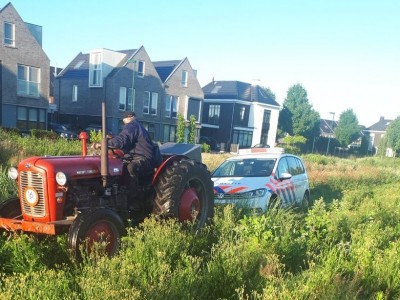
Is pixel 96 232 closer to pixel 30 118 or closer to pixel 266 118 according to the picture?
pixel 30 118

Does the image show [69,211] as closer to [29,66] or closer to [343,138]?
[29,66]

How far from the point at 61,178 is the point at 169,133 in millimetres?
34150

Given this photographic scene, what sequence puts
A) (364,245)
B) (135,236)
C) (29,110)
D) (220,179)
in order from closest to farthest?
(135,236) → (364,245) → (220,179) → (29,110)

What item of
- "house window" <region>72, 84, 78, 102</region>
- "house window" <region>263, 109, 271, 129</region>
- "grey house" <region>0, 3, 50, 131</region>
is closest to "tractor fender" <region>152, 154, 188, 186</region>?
"grey house" <region>0, 3, 50, 131</region>

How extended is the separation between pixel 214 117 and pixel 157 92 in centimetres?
995

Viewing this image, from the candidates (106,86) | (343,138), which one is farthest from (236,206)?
(343,138)

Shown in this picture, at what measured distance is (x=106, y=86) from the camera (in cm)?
3353

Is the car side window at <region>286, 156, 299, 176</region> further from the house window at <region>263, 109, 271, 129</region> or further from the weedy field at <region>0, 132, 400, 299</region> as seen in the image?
the house window at <region>263, 109, 271, 129</region>

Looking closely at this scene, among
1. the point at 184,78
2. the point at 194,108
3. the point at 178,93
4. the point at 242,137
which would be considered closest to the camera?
the point at 178,93

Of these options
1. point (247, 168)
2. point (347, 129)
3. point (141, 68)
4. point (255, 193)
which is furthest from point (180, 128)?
point (347, 129)

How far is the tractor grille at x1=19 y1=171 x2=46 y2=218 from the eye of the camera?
4.63 metres

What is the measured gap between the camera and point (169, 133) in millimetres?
38594

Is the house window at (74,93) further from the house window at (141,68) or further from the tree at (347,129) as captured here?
the tree at (347,129)

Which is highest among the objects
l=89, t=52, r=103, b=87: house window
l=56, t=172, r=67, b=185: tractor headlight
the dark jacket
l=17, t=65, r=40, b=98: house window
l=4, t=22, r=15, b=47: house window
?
l=4, t=22, r=15, b=47: house window
